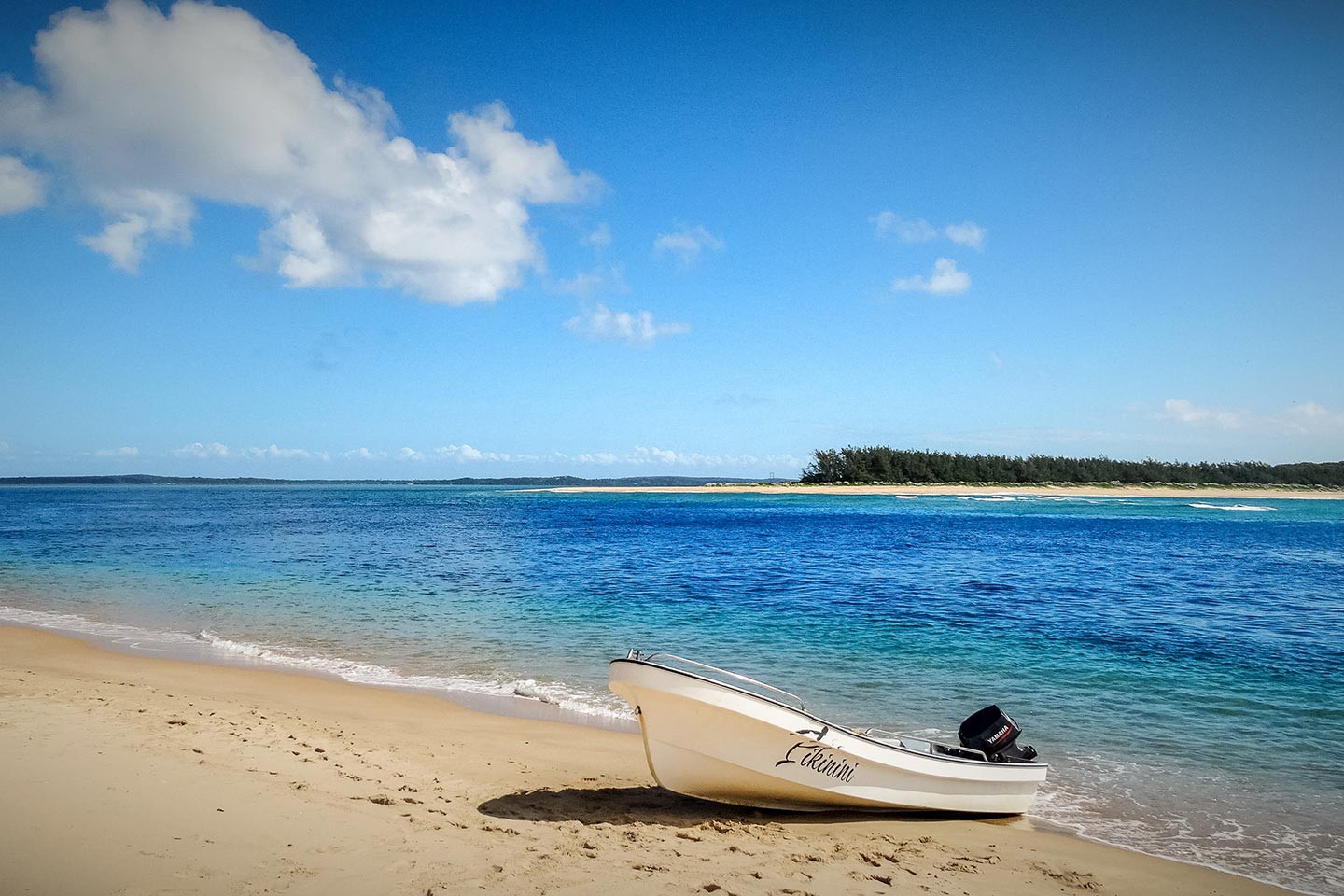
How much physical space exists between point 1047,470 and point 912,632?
121m

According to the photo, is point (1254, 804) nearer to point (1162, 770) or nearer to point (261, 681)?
point (1162, 770)

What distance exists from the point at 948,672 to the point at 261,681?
11836 mm

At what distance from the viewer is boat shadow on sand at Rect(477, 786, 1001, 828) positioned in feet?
23.0

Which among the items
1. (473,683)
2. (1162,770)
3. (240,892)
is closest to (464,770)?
(240,892)

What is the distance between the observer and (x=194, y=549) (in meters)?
34.8

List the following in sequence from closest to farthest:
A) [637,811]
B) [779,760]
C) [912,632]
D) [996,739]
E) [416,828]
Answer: [416,828], [779,760], [637,811], [996,739], [912,632]

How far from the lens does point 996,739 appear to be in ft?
26.2

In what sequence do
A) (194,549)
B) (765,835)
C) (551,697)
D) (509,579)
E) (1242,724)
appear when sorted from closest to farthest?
(765,835) → (1242,724) → (551,697) → (509,579) → (194,549)

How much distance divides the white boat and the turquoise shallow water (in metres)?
1.02

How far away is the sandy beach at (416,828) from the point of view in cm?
537

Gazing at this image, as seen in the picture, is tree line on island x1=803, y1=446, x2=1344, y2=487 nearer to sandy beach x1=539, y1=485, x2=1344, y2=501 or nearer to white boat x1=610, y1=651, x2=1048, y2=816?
sandy beach x1=539, y1=485, x2=1344, y2=501

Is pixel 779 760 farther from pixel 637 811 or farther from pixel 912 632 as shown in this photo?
pixel 912 632

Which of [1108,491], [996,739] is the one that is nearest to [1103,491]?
[1108,491]

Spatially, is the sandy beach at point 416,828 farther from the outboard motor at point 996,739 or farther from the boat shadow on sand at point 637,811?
the outboard motor at point 996,739
